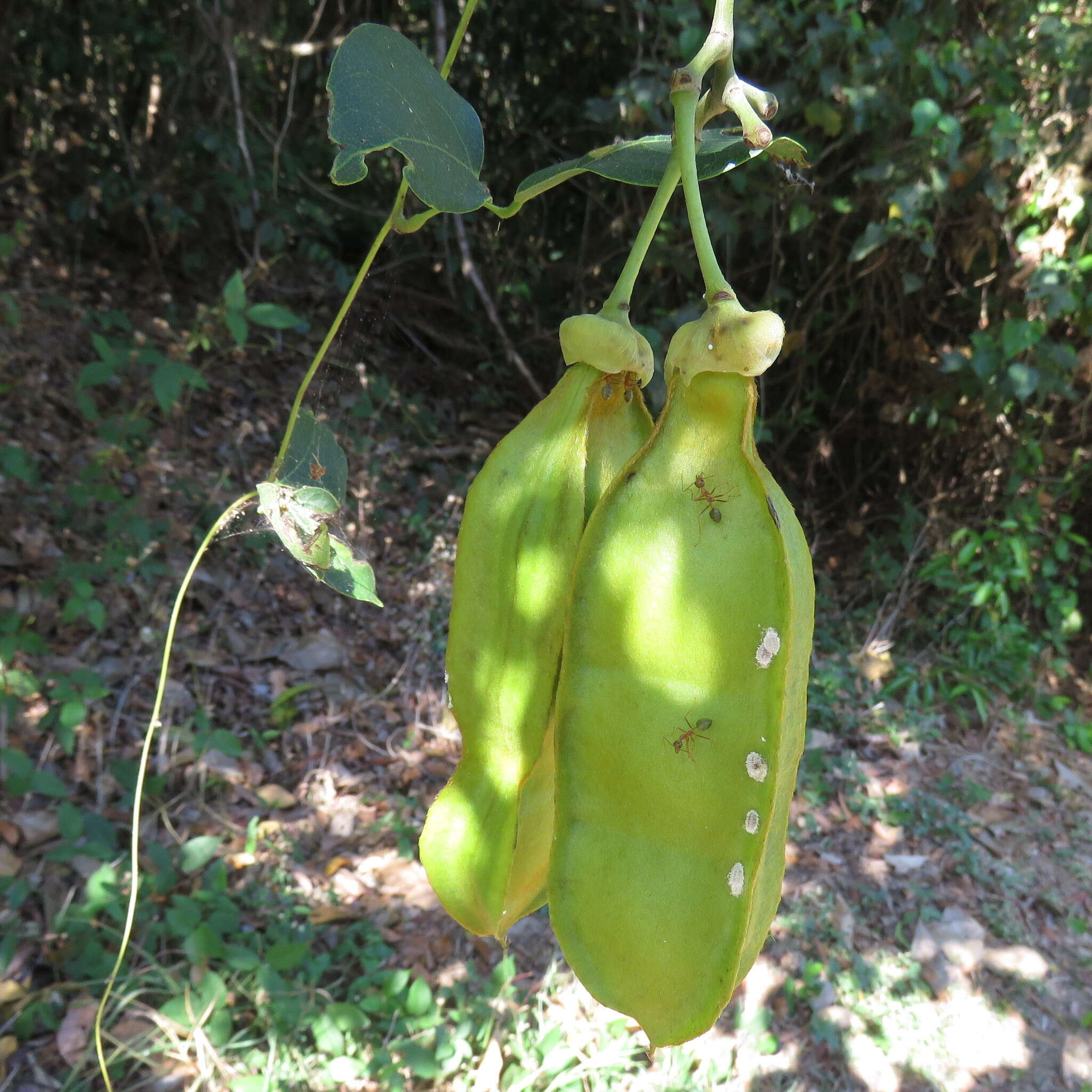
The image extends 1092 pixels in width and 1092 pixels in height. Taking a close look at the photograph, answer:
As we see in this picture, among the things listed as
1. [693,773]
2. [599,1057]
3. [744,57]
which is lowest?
[599,1057]

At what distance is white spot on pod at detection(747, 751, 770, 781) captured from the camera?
1.55ft

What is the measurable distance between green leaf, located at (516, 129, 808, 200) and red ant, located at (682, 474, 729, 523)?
222 millimetres

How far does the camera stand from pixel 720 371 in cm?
53

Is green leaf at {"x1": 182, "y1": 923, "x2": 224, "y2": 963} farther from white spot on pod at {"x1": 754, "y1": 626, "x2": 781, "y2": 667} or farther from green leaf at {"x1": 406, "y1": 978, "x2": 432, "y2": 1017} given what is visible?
white spot on pod at {"x1": 754, "y1": 626, "x2": 781, "y2": 667}

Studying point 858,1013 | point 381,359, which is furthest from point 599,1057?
point 381,359

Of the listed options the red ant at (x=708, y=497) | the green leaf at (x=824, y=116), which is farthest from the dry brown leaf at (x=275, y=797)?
the green leaf at (x=824, y=116)

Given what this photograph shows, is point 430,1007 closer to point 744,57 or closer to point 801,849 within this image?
point 801,849

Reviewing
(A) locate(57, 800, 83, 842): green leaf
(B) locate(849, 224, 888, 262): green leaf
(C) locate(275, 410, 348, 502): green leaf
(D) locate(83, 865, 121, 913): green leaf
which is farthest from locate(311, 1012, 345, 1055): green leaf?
(B) locate(849, 224, 888, 262): green leaf

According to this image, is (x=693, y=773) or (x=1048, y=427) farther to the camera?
(x=1048, y=427)

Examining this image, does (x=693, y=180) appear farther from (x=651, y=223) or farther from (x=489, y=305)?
(x=489, y=305)

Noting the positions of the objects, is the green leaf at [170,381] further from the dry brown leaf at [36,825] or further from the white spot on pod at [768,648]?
the white spot on pod at [768,648]

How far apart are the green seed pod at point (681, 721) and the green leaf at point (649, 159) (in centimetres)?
19

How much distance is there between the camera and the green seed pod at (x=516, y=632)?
56 cm

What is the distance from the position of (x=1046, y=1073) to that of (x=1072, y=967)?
0.37 m
